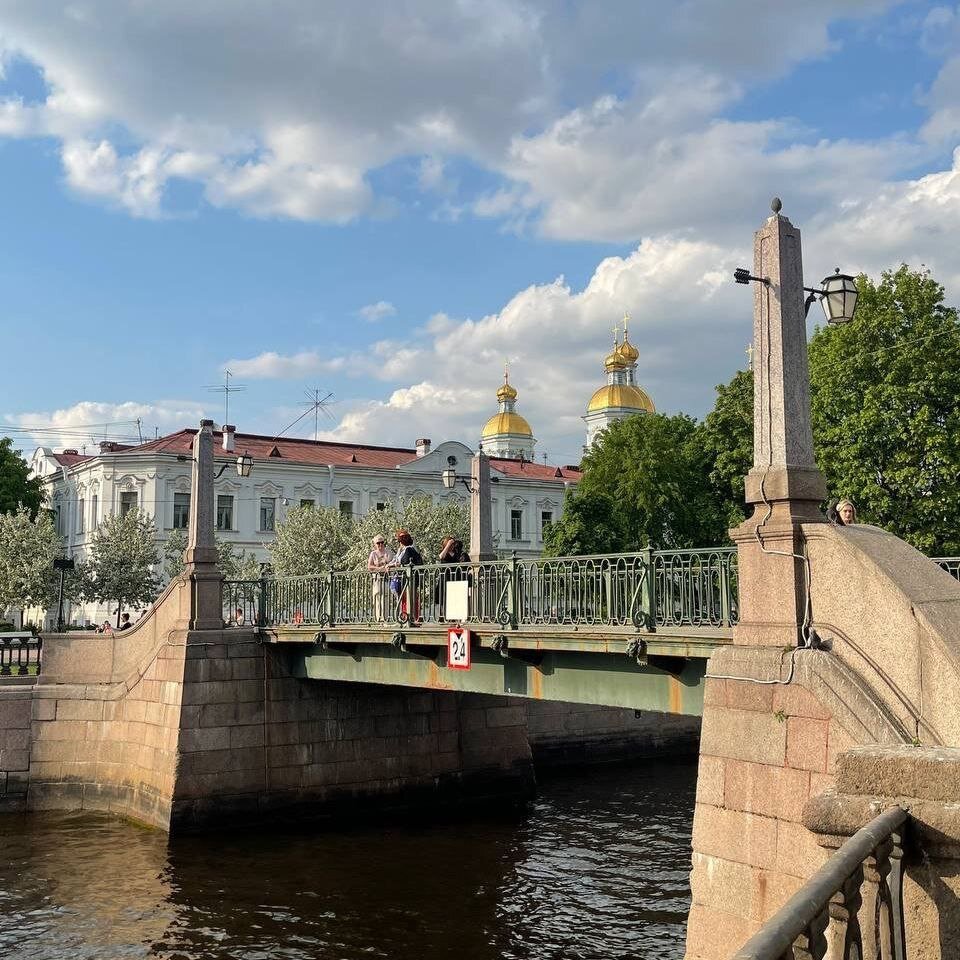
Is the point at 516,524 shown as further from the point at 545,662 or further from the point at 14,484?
the point at 545,662

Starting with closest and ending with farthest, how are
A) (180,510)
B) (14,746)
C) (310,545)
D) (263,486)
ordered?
1. (14,746)
2. (310,545)
3. (180,510)
4. (263,486)

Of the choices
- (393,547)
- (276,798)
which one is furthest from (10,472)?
(276,798)

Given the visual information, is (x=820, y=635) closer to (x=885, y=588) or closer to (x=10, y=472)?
(x=885, y=588)

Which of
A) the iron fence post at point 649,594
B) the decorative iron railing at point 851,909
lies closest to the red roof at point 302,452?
the iron fence post at point 649,594

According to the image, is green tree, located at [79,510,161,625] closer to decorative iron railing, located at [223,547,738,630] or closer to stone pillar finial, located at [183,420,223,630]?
stone pillar finial, located at [183,420,223,630]

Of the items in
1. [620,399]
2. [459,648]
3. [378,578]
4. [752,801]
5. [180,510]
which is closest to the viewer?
[752,801]

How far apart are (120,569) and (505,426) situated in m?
49.4

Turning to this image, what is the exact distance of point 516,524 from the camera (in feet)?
201

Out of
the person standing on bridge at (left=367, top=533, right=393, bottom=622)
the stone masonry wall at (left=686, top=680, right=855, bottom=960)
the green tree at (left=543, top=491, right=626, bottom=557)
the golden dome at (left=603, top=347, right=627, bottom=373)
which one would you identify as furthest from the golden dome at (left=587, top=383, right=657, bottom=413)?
the stone masonry wall at (left=686, top=680, right=855, bottom=960)

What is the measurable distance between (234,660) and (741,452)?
64.9ft

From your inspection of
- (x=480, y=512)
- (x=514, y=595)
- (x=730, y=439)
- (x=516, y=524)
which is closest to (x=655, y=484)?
(x=730, y=439)

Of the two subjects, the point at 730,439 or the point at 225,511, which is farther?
the point at 225,511

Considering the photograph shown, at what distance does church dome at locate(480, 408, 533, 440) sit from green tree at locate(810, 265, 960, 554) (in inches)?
2220

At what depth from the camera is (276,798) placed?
20.5 m
